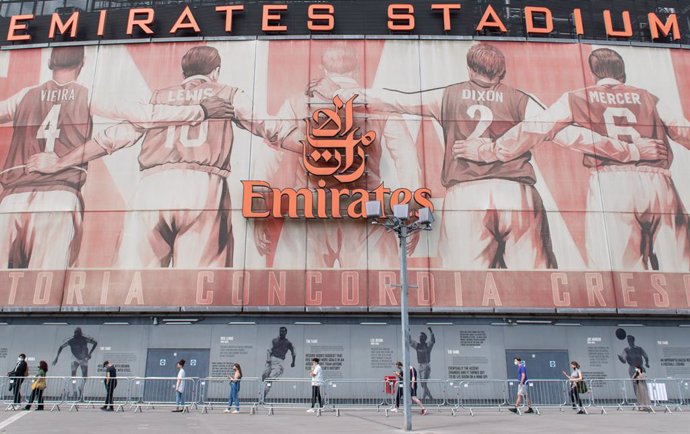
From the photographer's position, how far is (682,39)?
102ft

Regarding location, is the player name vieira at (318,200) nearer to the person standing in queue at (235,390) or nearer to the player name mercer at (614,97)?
the person standing in queue at (235,390)

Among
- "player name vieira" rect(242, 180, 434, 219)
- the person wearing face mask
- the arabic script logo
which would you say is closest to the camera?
the person wearing face mask

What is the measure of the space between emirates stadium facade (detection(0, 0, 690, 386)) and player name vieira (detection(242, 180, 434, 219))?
107mm

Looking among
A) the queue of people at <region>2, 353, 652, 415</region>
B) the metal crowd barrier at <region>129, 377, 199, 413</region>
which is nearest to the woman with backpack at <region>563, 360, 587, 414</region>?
the queue of people at <region>2, 353, 652, 415</region>

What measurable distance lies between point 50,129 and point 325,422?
69.5 feet

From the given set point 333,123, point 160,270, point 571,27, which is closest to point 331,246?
point 333,123

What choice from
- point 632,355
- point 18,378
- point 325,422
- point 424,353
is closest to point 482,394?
point 424,353

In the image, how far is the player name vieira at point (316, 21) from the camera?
29.1 meters

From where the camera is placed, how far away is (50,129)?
90.2ft

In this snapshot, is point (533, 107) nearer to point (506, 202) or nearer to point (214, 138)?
point (506, 202)

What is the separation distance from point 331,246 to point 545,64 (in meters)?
15.0

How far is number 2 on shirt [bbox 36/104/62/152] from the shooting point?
27.2 metres

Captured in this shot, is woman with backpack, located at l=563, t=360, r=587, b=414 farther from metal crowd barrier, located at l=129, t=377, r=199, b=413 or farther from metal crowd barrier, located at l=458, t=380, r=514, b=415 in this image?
Answer: metal crowd barrier, located at l=129, t=377, r=199, b=413

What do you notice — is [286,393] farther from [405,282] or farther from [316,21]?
[316,21]
